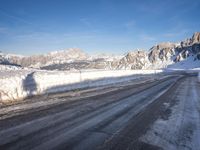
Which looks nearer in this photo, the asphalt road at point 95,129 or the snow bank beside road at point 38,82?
the asphalt road at point 95,129

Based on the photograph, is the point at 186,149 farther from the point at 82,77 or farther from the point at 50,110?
the point at 82,77

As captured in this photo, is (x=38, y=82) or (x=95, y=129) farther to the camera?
(x=38, y=82)

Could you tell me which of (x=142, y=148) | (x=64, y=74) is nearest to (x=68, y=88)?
(x=64, y=74)

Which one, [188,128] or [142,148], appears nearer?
[142,148]

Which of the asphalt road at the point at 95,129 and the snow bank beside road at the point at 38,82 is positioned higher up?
the snow bank beside road at the point at 38,82

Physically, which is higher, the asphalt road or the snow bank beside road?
the snow bank beside road

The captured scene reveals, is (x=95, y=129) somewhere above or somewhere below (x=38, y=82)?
below

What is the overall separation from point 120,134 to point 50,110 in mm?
3800

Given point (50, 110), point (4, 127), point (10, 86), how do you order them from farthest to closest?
1. point (10, 86)
2. point (50, 110)
3. point (4, 127)

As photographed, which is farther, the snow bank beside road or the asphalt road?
the snow bank beside road

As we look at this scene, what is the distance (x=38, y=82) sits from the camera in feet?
45.9

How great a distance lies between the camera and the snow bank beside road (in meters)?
11.7

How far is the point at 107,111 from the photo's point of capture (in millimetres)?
8805

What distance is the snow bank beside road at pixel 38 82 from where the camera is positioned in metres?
11.7
